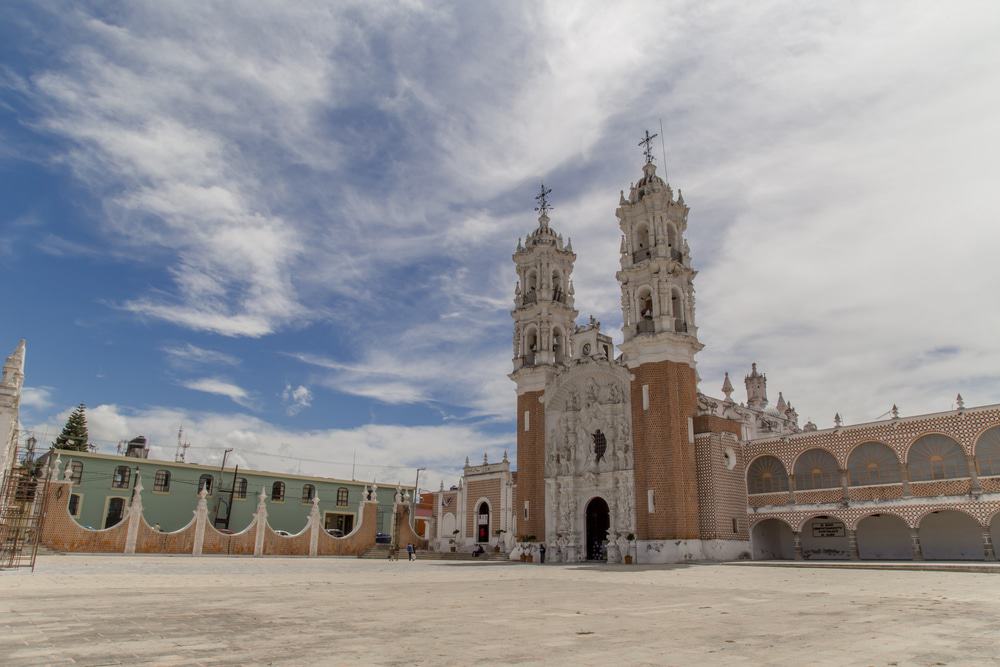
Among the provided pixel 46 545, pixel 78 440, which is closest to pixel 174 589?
pixel 46 545

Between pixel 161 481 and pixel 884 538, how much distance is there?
1861 inches

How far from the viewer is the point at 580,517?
39.2 m

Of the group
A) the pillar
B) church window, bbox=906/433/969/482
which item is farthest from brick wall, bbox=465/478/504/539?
church window, bbox=906/433/969/482

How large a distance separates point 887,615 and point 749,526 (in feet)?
93.2

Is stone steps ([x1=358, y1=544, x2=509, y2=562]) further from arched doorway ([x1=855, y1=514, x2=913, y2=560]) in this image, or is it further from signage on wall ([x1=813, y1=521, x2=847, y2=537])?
arched doorway ([x1=855, y1=514, x2=913, y2=560])

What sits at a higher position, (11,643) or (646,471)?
(646,471)

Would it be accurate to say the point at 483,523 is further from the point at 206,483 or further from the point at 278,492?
the point at 206,483

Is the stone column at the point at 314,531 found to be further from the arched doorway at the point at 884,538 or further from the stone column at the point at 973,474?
the stone column at the point at 973,474

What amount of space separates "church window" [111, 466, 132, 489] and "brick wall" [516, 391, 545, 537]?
27.8 metres

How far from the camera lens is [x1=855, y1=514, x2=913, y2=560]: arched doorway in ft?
111

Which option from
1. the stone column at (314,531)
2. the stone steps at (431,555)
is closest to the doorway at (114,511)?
the stone column at (314,531)

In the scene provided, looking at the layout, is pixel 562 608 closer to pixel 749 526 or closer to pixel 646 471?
pixel 646 471

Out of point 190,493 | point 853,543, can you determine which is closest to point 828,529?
point 853,543

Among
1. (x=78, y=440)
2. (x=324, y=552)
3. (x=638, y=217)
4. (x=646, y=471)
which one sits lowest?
(x=324, y=552)
